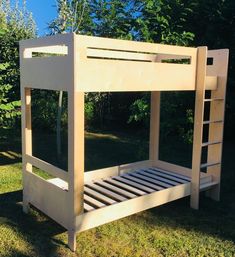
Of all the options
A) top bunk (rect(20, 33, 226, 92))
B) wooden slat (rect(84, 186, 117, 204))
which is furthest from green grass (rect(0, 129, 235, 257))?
top bunk (rect(20, 33, 226, 92))

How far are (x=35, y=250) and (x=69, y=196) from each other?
2.17ft

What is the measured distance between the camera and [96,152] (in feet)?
25.9

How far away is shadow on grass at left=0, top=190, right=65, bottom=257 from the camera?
141 inches

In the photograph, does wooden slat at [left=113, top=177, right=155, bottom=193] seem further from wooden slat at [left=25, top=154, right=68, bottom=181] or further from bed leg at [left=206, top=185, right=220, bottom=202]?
wooden slat at [left=25, top=154, right=68, bottom=181]

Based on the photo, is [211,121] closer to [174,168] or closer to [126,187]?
[174,168]

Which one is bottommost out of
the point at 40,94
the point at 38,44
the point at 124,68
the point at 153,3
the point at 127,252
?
the point at 127,252

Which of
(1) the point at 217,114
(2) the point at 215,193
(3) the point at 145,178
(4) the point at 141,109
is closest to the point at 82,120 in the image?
(3) the point at 145,178

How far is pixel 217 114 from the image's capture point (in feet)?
15.8

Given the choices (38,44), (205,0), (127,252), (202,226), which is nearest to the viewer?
(127,252)

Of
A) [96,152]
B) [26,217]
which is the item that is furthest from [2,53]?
[26,217]

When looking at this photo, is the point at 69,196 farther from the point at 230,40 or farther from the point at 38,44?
the point at 230,40

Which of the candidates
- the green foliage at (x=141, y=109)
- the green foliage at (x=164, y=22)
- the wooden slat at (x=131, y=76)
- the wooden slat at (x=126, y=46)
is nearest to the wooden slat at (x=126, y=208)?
the wooden slat at (x=131, y=76)

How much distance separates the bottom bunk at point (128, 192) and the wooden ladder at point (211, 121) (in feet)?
0.42

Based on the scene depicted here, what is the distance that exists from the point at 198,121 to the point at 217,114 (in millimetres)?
507
